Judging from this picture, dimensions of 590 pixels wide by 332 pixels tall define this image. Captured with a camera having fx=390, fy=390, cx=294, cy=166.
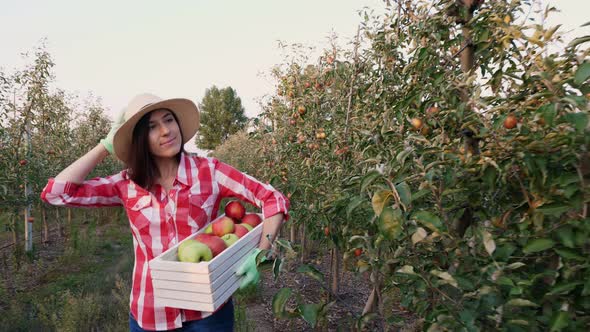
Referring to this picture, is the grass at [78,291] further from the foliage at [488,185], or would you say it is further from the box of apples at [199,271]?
the foliage at [488,185]

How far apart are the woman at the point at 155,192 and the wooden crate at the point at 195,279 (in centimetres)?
18

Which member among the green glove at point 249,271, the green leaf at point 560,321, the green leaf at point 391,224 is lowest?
the green glove at point 249,271

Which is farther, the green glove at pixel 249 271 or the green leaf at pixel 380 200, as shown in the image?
the green glove at pixel 249 271

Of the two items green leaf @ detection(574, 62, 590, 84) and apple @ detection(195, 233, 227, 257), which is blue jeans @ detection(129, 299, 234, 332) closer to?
apple @ detection(195, 233, 227, 257)

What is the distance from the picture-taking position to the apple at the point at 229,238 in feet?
5.01

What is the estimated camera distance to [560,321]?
86 cm

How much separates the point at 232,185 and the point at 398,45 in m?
1.09

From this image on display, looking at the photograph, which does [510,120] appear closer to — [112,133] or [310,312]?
[310,312]

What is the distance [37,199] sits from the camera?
223 inches

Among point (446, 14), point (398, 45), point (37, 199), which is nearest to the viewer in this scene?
point (446, 14)

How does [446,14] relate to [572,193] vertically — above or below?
above

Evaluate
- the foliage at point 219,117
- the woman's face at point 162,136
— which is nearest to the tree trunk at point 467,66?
the woman's face at point 162,136

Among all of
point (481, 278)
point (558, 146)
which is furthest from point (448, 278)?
point (558, 146)

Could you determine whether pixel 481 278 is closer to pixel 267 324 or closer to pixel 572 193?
pixel 572 193
